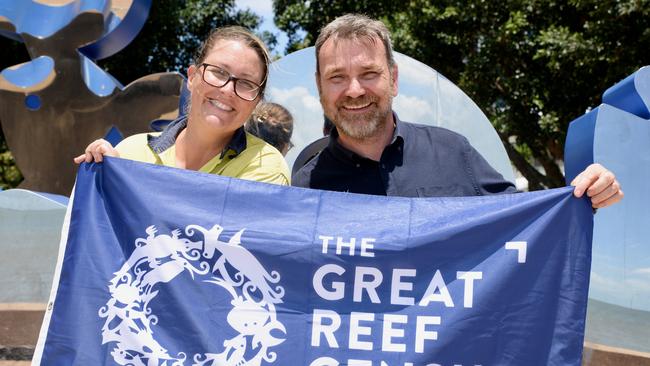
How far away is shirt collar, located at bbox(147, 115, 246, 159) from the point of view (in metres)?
3.01

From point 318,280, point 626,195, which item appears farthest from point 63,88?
point 318,280

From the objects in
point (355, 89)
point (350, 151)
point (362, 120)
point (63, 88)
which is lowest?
point (350, 151)

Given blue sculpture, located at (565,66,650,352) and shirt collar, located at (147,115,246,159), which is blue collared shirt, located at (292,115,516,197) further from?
blue sculpture, located at (565,66,650,352)

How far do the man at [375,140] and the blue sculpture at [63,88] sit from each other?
18.4 feet

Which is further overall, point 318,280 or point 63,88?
point 63,88

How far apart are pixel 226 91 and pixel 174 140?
1.37 feet

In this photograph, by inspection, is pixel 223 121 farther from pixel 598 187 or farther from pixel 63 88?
pixel 63 88

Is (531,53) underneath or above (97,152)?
above

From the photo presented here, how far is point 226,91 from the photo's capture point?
2.89 metres

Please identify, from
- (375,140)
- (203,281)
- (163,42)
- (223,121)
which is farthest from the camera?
(163,42)

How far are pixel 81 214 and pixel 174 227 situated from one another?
39cm

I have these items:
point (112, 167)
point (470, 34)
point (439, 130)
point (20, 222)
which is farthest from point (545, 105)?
point (112, 167)

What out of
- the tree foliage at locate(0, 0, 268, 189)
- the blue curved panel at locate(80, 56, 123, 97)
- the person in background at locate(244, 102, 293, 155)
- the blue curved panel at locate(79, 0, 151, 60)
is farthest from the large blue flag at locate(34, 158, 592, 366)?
the tree foliage at locate(0, 0, 268, 189)

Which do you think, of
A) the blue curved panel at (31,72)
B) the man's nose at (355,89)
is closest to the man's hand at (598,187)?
the man's nose at (355,89)
